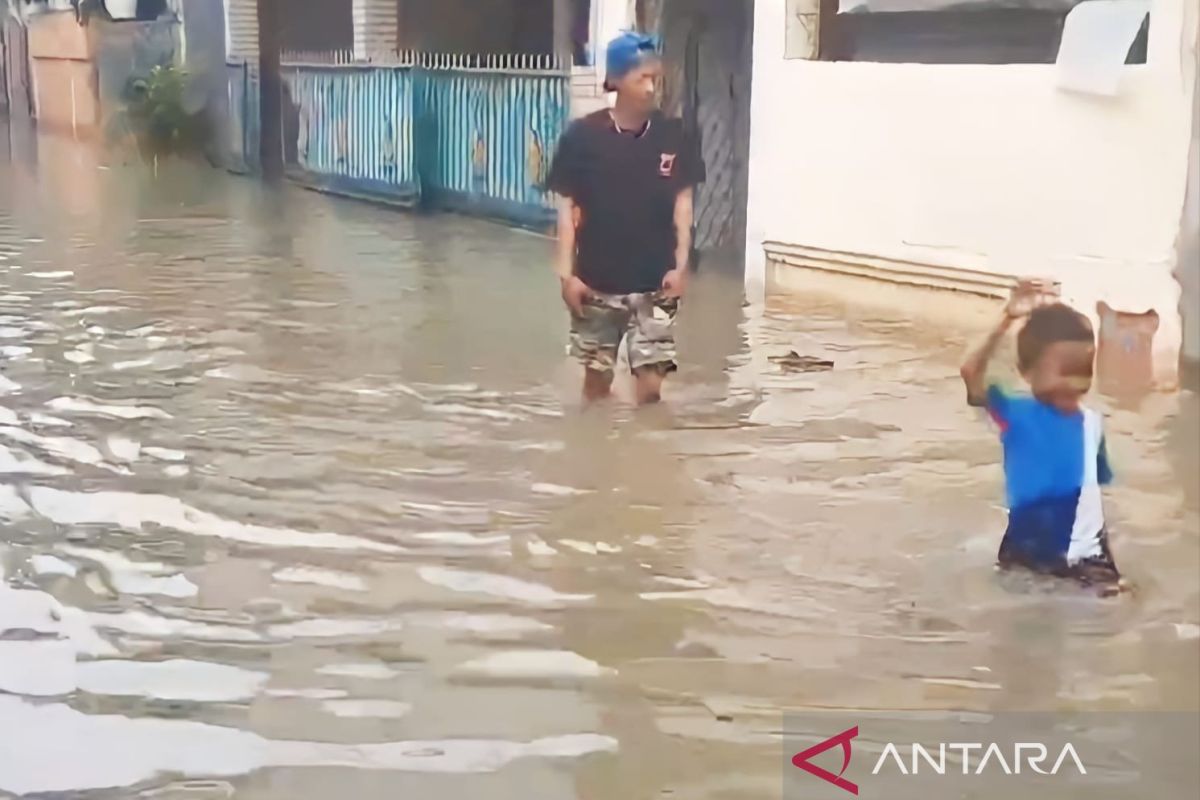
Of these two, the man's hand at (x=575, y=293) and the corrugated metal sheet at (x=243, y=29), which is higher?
the corrugated metal sheet at (x=243, y=29)

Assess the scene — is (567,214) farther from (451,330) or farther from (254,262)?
(254,262)

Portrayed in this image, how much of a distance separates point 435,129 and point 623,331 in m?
1.13

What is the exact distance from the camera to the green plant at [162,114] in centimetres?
244

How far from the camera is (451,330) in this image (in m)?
2.58

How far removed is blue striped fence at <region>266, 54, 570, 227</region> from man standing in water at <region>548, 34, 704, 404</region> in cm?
18

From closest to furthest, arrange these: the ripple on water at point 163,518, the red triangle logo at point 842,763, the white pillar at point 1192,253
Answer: the red triangle logo at point 842,763 < the ripple on water at point 163,518 < the white pillar at point 1192,253

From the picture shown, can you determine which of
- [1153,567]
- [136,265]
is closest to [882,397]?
[1153,567]

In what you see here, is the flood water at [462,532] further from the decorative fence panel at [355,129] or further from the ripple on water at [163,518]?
the decorative fence panel at [355,129]

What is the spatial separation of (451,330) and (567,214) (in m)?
0.44

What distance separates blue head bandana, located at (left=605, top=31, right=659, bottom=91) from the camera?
2.20 metres

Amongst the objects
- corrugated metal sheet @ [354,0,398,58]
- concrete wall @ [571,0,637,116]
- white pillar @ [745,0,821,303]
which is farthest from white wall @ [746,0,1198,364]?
corrugated metal sheet @ [354,0,398,58]

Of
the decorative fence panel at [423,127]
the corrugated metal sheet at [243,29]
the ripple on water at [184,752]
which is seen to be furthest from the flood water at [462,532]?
the corrugated metal sheet at [243,29]

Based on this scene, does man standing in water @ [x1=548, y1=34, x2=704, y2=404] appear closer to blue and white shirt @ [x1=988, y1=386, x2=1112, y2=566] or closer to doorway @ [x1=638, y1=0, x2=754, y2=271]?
doorway @ [x1=638, y1=0, x2=754, y2=271]

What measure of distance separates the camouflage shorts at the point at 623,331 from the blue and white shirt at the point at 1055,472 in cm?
71
